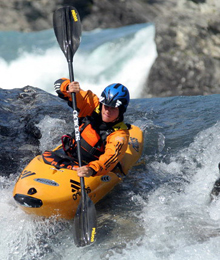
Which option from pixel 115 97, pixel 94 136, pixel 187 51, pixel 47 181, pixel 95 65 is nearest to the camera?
pixel 47 181

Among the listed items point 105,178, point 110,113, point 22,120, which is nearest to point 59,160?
point 105,178

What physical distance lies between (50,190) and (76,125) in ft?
2.46

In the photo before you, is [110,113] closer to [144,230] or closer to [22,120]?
[144,230]

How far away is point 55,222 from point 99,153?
2.96 ft

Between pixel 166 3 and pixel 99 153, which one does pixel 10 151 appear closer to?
pixel 99 153

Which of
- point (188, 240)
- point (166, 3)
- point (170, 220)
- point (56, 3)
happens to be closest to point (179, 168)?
point (170, 220)

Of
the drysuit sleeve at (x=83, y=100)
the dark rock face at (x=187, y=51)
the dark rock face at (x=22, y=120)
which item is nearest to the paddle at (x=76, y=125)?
the drysuit sleeve at (x=83, y=100)

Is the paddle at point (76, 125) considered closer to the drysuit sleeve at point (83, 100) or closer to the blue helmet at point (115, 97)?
the drysuit sleeve at point (83, 100)

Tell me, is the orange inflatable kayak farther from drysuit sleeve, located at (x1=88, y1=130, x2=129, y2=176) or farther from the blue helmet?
the blue helmet

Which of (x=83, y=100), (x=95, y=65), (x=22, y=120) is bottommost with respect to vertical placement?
(x=95, y=65)

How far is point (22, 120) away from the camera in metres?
6.36

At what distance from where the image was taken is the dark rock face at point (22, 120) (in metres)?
5.28

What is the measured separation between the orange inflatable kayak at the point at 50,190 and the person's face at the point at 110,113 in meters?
0.67

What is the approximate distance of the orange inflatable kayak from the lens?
3.79 metres
